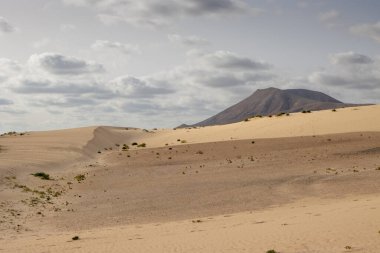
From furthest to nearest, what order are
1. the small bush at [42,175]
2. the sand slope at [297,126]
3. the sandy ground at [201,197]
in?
1. the sand slope at [297,126]
2. the small bush at [42,175]
3. the sandy ground at [201,197]

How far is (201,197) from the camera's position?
91.6ft

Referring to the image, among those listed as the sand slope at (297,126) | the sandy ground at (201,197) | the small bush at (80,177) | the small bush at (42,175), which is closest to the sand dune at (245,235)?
the sandy ground at (201,197)

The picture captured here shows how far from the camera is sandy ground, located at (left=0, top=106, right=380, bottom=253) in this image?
1688 centimetres

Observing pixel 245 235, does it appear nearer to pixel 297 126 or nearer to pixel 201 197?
pixel 201 197

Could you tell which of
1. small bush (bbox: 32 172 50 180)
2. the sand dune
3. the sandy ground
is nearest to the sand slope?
the sandy ground

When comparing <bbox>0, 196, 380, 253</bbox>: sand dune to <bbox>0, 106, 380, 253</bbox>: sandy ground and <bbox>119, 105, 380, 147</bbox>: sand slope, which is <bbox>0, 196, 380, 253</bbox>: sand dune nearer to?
<bbox>0, 106, 380, 253</bbox>: sandy ground

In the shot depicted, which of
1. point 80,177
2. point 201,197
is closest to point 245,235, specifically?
point 201,197

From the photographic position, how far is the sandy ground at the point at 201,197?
55.4ft

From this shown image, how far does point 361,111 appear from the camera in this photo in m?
70.6

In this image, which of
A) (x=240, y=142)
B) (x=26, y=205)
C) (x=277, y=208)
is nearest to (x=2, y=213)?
(x=26, y=205)

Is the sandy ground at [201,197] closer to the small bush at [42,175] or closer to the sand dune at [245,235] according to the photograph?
the sand dune at [245,235]

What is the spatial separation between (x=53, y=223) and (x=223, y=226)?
8.07 metres

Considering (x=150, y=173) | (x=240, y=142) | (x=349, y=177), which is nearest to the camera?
(x=349, y=177)

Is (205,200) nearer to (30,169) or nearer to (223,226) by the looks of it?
(223,226)
